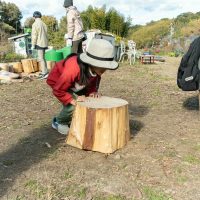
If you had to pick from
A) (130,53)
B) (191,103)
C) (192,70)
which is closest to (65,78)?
(192,70)

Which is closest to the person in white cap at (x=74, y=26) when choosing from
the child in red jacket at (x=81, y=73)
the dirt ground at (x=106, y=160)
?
the dirt ground at (x=106, y=160)

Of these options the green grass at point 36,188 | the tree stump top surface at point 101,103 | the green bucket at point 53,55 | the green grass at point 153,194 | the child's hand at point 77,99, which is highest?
the child's hand at point 77,99

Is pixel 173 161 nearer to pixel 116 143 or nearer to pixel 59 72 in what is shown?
pixel 116 143

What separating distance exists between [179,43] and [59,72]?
1754 cm

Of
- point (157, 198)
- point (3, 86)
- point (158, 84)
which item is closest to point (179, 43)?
point (158, 84)

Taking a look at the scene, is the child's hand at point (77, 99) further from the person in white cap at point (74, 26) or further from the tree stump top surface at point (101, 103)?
the person in white cap at point (74, 26)

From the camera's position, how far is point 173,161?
3.76 meters

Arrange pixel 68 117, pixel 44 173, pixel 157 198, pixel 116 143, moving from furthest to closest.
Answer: pixel 68 117 → pixel 116 143 → pixel 44 173 → pixel 157 198

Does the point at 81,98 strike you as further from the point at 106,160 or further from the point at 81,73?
the point at 106,160

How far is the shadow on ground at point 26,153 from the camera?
3422 mm

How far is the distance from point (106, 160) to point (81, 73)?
90 centimetres

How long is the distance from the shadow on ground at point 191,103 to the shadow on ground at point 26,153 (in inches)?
91.3

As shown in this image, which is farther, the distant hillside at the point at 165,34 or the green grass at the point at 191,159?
the distant hillside at the point at 165,34

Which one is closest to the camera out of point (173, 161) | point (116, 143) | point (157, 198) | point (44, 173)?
point (157, 198)
